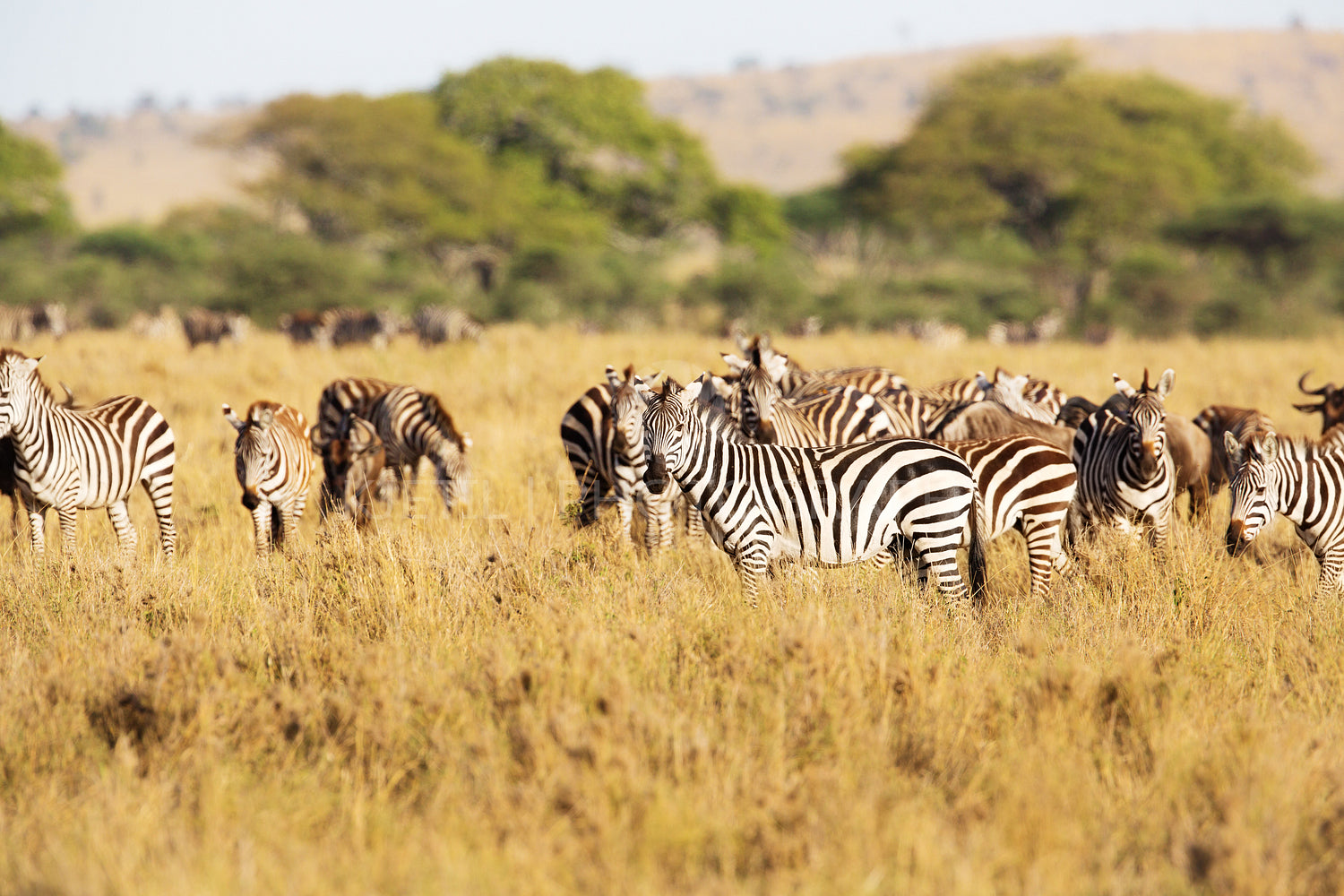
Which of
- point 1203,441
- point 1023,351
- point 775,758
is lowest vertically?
point 775,758

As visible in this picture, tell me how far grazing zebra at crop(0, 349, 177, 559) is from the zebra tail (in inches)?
198

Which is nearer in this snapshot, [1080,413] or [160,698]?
[160,698]

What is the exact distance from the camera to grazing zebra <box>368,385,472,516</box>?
9148 millimetres

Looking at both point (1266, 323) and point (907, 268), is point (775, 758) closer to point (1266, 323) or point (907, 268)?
point (1266, 323)

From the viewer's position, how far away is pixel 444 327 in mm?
23391

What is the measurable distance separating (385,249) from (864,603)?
3637 centimetres

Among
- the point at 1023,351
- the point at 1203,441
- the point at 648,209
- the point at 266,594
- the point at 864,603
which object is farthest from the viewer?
the point at 648,209

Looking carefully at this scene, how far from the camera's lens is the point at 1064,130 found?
124ft

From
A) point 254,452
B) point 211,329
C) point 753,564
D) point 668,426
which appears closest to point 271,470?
point 254,452

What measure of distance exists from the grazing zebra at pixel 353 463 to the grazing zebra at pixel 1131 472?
5.41m

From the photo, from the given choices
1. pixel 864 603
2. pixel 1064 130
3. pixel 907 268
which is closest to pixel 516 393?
pixel 864 603

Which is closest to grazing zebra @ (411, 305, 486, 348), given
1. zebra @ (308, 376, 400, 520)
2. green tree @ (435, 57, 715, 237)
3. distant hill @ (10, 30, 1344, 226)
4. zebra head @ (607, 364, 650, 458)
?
→ zebra @ (308, 376, 400, 520)

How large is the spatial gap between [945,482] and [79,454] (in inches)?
223

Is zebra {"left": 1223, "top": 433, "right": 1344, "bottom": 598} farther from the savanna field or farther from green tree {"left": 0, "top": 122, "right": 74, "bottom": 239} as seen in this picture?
green tree {"left": 0, "top": 122, "right": 74, "bottom": 239}
